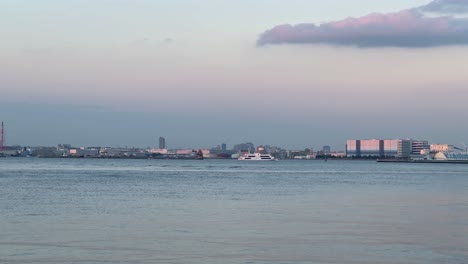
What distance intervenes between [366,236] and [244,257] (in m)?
5.86

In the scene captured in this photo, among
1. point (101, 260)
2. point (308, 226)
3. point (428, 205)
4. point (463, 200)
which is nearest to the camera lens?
point (101, 260)

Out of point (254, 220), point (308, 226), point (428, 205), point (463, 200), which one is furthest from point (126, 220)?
point (463, 200)

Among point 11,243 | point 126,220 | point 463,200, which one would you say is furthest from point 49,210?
point 463,200

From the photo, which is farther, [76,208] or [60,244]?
[76,208]

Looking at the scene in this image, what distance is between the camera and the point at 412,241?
22656 mm

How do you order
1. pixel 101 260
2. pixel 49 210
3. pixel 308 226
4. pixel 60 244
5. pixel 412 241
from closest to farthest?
pixel 101 260
pixel 60 244
pixel 412 241
pixel 308 226
pixel 49 210

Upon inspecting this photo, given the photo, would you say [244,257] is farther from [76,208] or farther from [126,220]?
[76,208]

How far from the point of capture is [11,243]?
69.1 feet

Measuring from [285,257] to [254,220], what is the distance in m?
9.09

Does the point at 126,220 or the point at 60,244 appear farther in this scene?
the point at 126,220

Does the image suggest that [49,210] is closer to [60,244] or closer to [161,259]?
[60,244]

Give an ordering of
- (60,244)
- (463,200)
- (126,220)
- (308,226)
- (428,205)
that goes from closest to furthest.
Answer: (60,244)
(308,226)
(126,220)
(428,205)
(463,200)

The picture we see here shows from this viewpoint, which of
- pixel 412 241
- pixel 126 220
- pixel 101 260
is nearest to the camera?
pixel 101 260

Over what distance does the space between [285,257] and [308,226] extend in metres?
7.04
